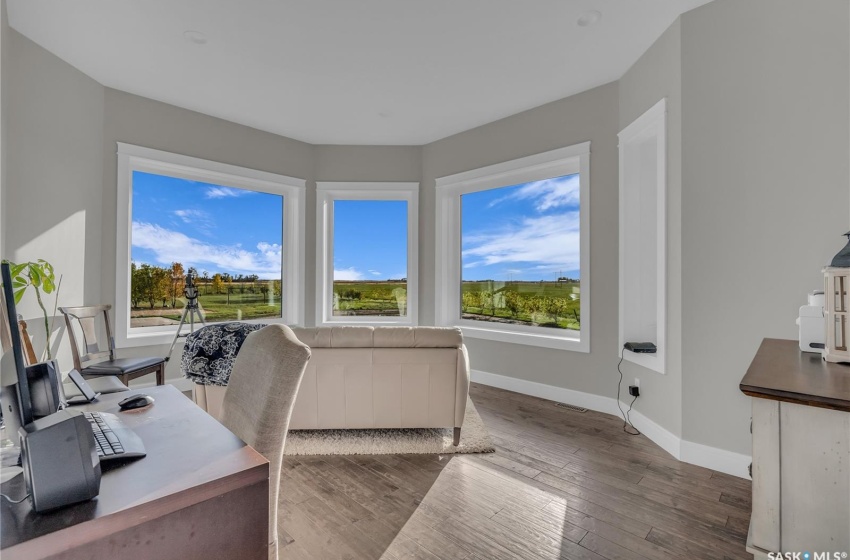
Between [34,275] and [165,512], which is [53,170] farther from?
[165,512]

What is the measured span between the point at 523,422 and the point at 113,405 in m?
2.77

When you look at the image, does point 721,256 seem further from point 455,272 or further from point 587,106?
point 455,272

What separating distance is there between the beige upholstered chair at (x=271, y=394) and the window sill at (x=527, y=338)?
3046 millimetres

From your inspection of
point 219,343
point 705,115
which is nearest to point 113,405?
point 219,343

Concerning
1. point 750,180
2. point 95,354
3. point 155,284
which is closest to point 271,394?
point 750,180

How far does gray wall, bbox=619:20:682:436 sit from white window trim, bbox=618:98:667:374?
1.2 inches

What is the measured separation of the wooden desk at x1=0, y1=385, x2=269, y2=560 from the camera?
0.67m

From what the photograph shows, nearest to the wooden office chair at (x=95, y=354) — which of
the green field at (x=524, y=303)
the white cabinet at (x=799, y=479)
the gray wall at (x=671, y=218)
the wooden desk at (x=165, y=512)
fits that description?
the wooden desk at (x=165, y=512)

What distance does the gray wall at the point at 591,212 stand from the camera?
138 inches

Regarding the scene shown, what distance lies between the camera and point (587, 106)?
365 cm

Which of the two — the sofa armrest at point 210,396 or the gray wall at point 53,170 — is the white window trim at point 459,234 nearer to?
the sofa armrest at point 210,396

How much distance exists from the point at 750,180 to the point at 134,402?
3.28 meters

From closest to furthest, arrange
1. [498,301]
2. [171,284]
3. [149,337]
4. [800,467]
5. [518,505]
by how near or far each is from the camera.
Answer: [800,467] → [518,505] → [149,337] → [171,284] → [498,301]

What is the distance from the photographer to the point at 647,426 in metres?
2.97
